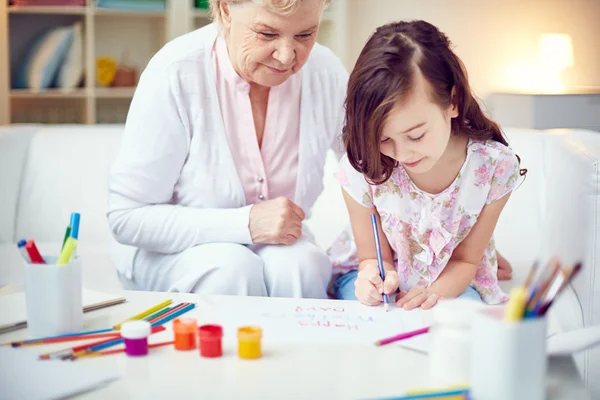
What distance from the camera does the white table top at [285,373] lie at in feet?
2.80

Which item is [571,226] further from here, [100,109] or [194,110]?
[100,109]

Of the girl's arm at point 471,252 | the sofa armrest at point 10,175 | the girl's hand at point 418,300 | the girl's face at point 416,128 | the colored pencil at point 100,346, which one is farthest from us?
the sofa armrest at point 10,175

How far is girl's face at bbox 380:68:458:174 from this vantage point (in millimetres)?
1295

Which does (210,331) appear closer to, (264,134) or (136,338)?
(136,338)

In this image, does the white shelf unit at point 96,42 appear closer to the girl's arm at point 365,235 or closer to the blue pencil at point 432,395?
the girl's arm at point 365,235

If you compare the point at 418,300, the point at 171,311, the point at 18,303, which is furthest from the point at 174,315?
the point at 418,300

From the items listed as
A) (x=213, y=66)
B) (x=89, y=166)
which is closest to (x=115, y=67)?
(x=89, y=166)

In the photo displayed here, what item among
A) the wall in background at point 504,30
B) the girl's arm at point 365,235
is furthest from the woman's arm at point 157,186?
the wall in background at point 504,30

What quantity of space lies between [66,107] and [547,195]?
2.78 m

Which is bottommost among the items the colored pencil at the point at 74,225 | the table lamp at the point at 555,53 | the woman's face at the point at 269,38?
the colored pencil at the point at 74,225

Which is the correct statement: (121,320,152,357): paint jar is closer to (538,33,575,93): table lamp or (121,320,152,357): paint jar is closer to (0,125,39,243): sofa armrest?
(0,125,39,243): sofa armrest

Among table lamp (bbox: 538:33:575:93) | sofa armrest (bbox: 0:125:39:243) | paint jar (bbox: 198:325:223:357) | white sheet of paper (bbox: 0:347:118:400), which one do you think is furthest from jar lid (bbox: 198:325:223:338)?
table lamp (bbox: 538:33:575:93)

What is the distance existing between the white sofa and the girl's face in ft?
1.41

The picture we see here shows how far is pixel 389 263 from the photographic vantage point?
1511 mm
